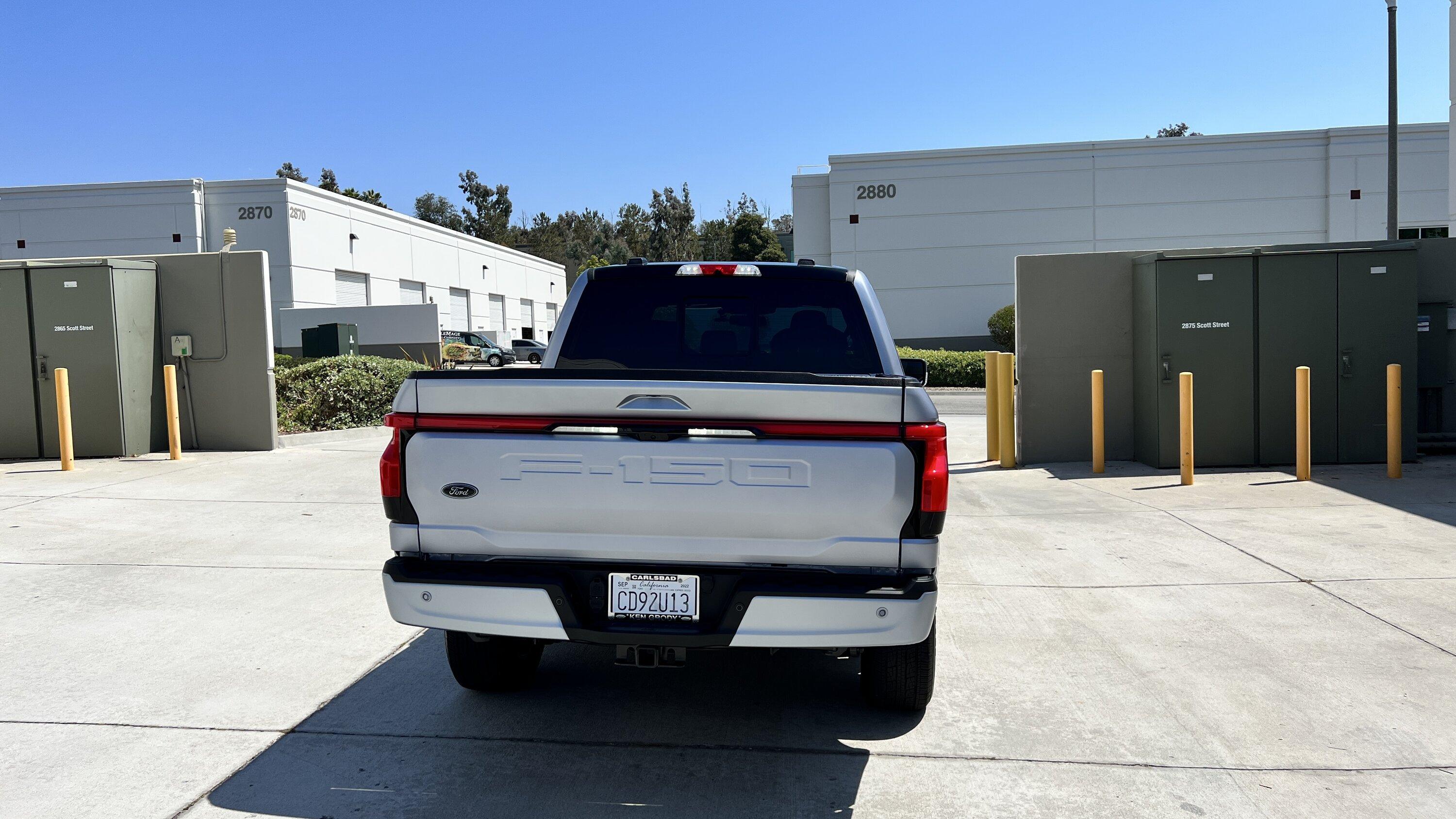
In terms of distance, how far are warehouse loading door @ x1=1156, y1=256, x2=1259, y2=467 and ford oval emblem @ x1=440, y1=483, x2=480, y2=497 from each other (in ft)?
30.3

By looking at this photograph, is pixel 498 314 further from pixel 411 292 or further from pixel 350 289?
pixel 350 289

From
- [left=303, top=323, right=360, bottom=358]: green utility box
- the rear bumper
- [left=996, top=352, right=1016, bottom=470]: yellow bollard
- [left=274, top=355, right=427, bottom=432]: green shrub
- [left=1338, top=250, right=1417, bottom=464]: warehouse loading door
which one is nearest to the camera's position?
Result: the rear bumper

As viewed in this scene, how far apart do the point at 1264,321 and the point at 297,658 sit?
995cm

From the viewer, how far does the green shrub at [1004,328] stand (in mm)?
28672

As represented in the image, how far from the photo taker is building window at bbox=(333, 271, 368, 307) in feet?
121

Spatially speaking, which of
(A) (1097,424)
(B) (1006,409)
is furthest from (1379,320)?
(B) (1006,409)

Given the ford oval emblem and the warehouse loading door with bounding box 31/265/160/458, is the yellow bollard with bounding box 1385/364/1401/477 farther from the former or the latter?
the warehouse loading door with bounding box 31/265/160/458

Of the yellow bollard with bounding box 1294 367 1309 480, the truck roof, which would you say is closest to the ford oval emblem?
the truck roof

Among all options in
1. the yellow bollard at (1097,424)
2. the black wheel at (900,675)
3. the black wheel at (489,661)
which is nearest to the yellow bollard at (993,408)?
the yellow bollard at (1097,424)

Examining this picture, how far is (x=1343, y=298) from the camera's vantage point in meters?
10.9

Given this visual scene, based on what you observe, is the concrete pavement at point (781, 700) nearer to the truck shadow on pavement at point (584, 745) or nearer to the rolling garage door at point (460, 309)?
the truck shadow on pavement at point (584, 745)

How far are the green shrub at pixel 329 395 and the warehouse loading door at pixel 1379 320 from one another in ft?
41.8

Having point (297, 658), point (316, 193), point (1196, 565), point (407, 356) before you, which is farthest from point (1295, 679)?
point (316, 193)

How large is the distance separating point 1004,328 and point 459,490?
26.7m
